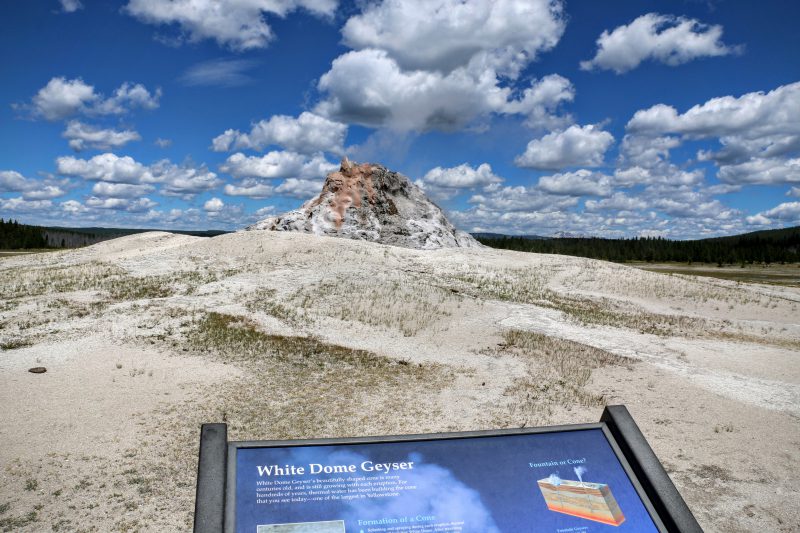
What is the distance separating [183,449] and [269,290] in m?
12.3

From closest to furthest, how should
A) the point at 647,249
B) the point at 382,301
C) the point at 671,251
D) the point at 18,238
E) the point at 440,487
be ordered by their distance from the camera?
the point at 440,487 → the point at 382,301 → the point at 18,238 → the point at 671,251 → the point at 647,249

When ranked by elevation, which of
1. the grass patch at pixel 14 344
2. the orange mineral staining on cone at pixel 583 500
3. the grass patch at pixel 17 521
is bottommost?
the grass patch at pixel 17 521

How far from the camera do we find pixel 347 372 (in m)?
12.6

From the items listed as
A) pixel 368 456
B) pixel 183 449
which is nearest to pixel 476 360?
pixel 183 449

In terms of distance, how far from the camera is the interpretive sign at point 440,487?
404 centimetres

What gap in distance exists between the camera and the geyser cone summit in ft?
119

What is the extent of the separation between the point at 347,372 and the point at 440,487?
27.4 feet

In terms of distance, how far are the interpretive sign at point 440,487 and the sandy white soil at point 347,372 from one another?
116 inches

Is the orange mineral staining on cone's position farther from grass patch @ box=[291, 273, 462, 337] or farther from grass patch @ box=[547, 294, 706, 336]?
grass patch @ box=[547, 294, 706, 336]

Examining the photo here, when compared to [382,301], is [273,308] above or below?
below

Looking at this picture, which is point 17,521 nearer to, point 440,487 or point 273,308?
point 440,487

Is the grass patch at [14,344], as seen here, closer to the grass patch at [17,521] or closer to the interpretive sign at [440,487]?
the grass patch at [17,521]

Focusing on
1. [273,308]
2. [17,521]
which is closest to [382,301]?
[273,308]


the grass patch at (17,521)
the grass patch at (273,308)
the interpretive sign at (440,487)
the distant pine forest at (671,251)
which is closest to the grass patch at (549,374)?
the interpretive sign at (440,487)
